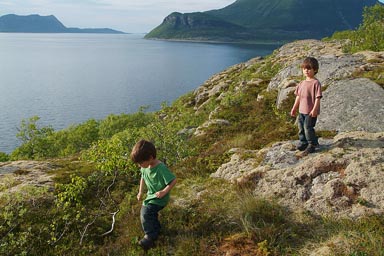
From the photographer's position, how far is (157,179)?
8.56 meters

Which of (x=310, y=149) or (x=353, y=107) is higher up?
(x=353, y=107)

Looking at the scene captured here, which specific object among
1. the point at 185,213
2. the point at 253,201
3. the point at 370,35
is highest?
the point at 370,35

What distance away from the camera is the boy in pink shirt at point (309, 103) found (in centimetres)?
1068

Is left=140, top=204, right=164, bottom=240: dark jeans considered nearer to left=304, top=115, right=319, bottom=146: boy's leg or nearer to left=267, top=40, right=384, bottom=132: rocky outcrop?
left=304, top=115, right=319, bottom=146: boy's leg

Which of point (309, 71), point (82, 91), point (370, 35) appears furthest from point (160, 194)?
point (82, 91)

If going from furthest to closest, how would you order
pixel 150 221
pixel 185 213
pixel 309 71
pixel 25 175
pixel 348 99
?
pixel 348 99, pixel 25 175, pixel 309 71, pixel 185 213, pixel 150 221

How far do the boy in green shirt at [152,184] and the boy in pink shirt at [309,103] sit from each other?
17.4ft

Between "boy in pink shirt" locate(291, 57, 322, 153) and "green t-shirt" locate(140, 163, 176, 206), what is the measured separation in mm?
5298

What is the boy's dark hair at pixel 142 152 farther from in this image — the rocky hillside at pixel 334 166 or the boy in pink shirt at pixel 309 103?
the boy in pink shirt at pixel 309 103

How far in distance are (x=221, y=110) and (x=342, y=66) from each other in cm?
898

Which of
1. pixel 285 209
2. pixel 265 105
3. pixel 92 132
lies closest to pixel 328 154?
pixel 285 209

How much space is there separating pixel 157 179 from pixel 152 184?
0.25 m

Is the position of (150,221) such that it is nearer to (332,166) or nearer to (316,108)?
(332,166)

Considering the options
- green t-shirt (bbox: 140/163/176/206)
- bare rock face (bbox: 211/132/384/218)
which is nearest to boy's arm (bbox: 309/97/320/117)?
A: bare rock face (bbox: 211/132/384/218)
